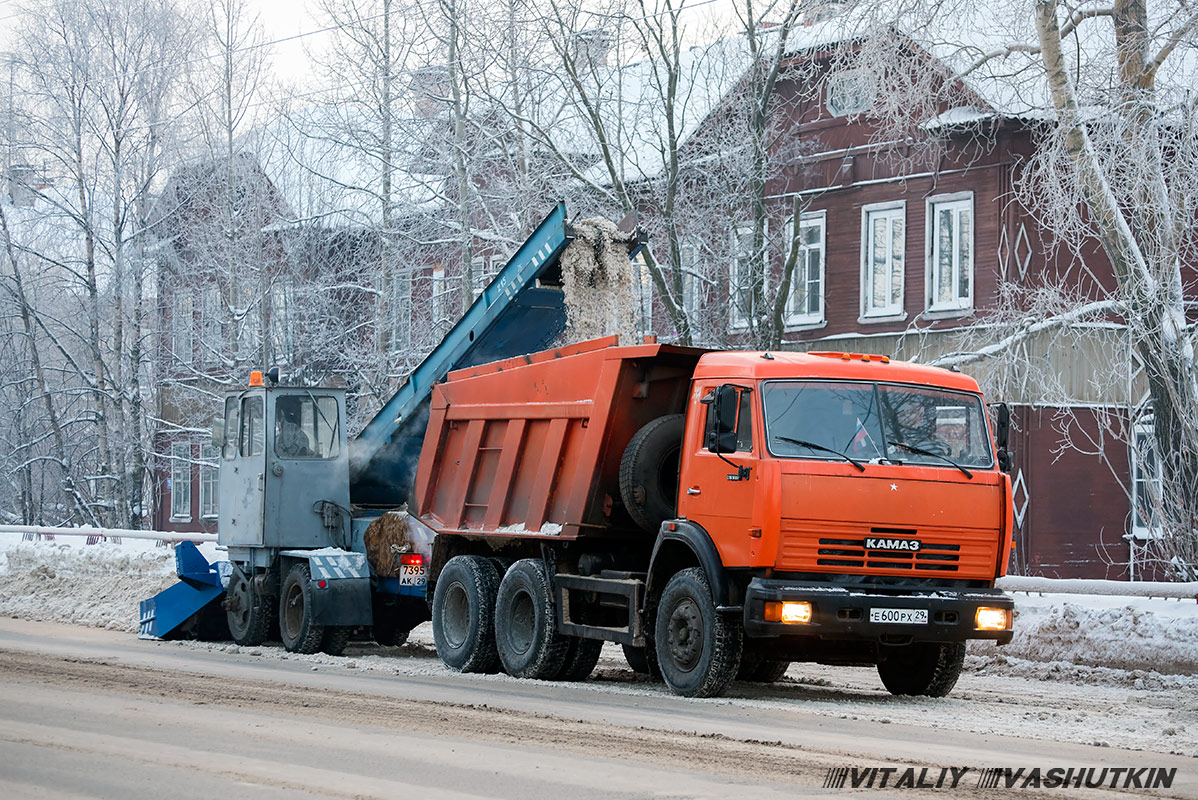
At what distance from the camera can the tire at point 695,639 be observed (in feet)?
38.1

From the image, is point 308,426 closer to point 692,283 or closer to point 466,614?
point 466,614

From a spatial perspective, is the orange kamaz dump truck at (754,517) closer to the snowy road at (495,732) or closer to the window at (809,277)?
the snowy road at (495,732)

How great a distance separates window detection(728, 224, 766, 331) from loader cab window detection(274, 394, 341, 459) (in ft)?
28.9

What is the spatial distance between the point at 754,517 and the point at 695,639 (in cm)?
114

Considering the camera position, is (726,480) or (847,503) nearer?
(847,503)

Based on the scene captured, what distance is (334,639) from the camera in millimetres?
16375

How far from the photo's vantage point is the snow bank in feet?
46.1

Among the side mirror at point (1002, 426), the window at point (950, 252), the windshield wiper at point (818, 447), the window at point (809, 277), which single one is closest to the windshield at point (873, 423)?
the windshield wiper at point (818, 447)

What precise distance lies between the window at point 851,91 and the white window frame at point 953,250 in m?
2.10

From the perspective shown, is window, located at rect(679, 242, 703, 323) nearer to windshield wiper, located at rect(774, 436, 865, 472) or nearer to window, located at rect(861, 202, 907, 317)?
window, located at rect(861, 202, 907, 317)

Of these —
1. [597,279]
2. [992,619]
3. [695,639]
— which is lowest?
[695,639]

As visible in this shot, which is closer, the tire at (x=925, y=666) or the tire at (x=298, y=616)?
the tire at (x=925, y=666)

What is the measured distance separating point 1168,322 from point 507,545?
7075mm

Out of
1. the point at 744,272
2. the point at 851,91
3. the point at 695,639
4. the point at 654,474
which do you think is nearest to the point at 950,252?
the point at 744,272
